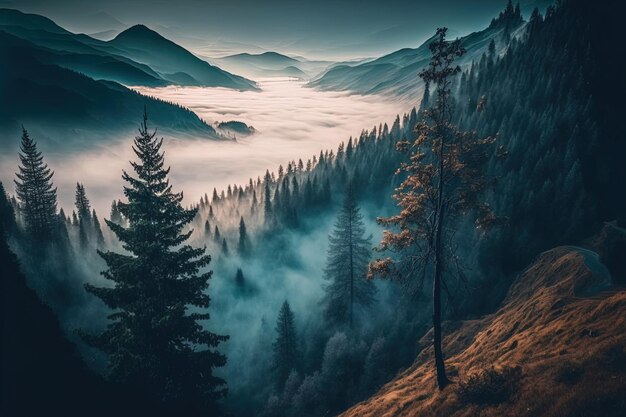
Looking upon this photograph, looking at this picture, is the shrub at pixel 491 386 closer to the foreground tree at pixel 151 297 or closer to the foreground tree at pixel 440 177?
the foreground tree at pixel 440 177

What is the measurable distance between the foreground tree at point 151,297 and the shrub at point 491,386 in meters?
13.0

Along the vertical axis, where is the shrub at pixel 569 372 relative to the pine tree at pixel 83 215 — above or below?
above

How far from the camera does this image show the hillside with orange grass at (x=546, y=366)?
1350 centimetres

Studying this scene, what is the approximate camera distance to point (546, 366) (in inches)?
628

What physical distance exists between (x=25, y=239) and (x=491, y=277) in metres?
87.6

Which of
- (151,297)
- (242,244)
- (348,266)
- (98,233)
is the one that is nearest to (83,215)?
(98,233)

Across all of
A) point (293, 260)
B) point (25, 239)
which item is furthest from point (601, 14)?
point (25, 239)

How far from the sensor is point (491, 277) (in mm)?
52656

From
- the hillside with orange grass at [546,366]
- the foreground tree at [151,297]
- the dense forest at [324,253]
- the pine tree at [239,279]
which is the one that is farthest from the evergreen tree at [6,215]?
the hillside with orange grass at [546,366]

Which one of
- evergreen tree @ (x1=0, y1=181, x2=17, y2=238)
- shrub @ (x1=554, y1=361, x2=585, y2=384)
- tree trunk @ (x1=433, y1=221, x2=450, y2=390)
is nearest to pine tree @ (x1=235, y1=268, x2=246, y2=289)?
evergreen tree @ (x1=0, y1=181, x2=17, y2=238)

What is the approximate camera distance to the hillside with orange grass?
531 inches

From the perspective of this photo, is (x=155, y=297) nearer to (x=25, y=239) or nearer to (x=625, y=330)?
(x=625, y=330)

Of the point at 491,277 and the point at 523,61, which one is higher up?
the point at 523,61

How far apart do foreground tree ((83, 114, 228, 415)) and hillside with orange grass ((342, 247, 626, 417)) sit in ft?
42.4
